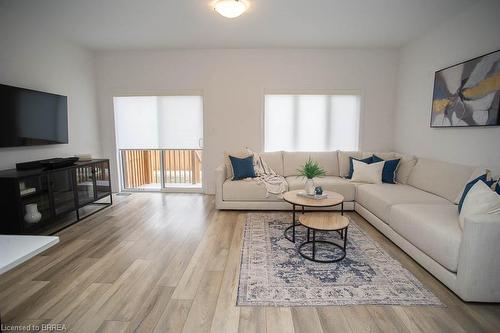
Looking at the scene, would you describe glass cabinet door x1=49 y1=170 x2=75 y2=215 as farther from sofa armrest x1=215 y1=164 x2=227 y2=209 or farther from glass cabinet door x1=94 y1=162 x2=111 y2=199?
sofa armrest x1=215 y1=164 x2=227 y2=209

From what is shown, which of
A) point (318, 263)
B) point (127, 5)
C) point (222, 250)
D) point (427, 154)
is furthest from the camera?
point (427, 154)

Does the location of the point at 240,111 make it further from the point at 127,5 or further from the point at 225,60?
the point at 127,5

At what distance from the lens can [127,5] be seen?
2.91 metres

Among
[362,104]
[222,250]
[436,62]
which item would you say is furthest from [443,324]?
[362,104]

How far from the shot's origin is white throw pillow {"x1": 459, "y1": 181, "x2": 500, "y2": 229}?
1.88 m

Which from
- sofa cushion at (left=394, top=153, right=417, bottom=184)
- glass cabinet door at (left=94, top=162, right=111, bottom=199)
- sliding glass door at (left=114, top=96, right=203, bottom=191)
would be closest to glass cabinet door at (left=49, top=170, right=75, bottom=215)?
glass cabinet door at (left=94, top=162, right=111, bottom=199)

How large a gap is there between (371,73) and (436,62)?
1.09 m

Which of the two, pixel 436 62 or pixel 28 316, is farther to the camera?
pixel 436 62

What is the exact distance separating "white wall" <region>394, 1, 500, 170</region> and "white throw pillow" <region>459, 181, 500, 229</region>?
0.99m

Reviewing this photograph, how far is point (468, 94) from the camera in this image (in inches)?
117

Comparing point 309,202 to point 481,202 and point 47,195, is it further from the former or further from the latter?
point 47,195

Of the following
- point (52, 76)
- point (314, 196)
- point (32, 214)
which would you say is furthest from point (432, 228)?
point (52, 76)

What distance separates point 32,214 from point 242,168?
106 inches

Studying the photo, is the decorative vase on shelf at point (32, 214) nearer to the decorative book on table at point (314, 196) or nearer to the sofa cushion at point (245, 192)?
the sofa cushion at point (245, 192)
